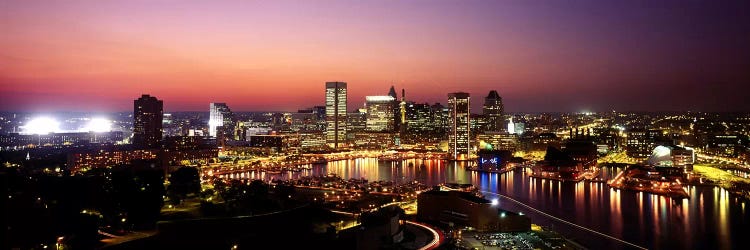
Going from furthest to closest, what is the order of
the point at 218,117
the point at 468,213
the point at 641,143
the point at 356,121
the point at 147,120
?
the point at 218,117 → the point at 356,121 → the point at 147,120 → the point at 641,143 → the point at 468,213

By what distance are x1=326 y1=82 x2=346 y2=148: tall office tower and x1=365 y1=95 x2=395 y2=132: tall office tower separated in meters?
3.36

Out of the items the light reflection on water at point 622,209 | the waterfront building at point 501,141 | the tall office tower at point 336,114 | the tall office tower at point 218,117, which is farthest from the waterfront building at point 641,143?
the tall office tower at point 218,117

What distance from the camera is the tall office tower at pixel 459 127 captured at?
→ 101 ft

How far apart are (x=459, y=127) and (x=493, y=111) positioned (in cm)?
1638

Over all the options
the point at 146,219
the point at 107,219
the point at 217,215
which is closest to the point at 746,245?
the point at 217,215

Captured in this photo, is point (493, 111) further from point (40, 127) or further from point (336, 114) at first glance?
point (40, 127)

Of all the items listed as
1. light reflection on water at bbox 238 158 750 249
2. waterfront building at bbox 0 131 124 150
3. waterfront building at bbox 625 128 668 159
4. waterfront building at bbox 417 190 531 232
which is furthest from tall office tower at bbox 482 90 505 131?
waterfront building at bbox 417 190 531 232

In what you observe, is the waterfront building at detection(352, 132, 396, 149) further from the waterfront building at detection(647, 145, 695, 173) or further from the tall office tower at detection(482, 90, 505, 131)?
the waterfront building at detection(647, 145, 695, 173)

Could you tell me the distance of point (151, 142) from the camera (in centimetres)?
3192

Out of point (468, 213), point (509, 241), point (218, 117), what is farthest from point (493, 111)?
point (509, 241)

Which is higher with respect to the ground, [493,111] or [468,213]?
[493,111]

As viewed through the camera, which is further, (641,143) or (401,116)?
(401,116)

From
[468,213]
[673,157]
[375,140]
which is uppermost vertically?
[375,140]

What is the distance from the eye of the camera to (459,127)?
32.5 metres
